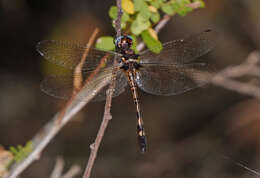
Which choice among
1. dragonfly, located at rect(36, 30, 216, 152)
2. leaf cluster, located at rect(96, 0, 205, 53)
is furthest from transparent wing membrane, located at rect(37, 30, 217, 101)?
leaf cluster, located at rect(96, 0, 205, 53)

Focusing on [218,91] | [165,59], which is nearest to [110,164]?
[218,91]

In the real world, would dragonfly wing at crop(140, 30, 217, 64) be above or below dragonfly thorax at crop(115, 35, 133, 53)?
below

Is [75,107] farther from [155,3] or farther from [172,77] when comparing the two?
[155,3]

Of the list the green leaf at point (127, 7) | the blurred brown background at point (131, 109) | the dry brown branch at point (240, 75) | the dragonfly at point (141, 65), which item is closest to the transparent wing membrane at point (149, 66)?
the dragonfly at point (141, 65)

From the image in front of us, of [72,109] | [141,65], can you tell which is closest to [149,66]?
[141,65]

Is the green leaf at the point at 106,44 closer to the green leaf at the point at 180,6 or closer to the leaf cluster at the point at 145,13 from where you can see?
the leaf cluster at the point at 145,13

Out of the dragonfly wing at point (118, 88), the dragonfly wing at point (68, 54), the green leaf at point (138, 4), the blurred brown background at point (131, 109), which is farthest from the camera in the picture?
the blurred brown background at point (131, 109)

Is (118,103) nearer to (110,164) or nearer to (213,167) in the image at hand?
(110,164)

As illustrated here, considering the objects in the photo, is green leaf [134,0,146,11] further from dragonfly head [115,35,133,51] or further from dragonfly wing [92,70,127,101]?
dragonfly wing [92,70,127,101]
